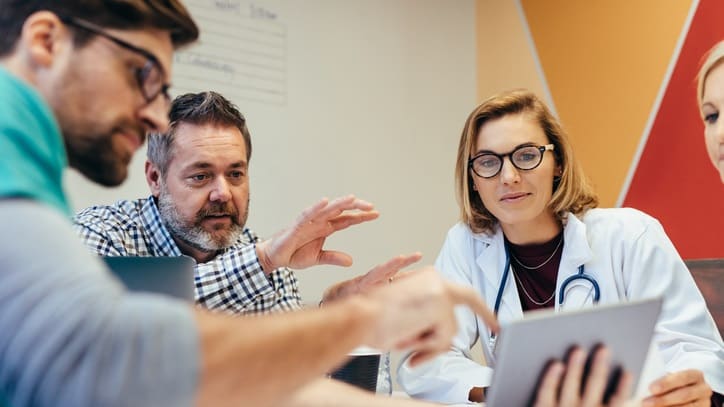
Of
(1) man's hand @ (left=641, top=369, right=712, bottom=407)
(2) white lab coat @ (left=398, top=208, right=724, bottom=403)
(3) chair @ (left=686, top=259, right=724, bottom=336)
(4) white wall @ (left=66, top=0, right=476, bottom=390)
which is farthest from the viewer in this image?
(4) white wall @ (left=66, top=0, right=476, bottom=390)

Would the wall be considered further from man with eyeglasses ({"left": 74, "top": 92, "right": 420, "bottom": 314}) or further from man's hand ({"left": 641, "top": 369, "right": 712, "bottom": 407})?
man with eyeglasses ({"left": 74, "top": 92, "right": 420, "bottom": 314})

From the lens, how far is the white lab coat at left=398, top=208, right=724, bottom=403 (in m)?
1.74

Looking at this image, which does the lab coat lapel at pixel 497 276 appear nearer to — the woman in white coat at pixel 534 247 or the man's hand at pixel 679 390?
the woman in white coat at pixel 534 247

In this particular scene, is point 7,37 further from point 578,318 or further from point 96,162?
point 578,318

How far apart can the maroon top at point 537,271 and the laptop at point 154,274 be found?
3.76 ft

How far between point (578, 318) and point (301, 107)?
7.71 feet

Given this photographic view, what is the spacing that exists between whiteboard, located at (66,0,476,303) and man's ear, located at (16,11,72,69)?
1747 millimetres

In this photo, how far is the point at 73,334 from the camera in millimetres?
585

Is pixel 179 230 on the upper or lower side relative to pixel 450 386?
upper

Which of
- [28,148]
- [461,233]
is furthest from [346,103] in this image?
[28,148]

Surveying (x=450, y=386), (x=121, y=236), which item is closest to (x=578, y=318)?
(x=450, y=386)

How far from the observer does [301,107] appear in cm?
310

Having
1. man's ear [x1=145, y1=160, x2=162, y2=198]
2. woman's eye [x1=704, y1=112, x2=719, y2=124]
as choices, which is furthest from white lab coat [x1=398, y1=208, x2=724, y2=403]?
man's ear [x1=145, y1=160, x2=162, y2=198]

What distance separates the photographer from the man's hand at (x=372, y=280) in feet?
5.79
